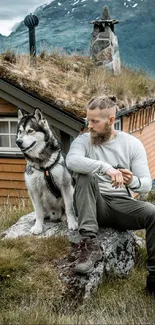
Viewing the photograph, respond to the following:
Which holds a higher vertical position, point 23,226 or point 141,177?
point 141,177

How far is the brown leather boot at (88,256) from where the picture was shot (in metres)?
4.26

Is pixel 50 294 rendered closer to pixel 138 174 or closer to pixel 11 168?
pixel 138 174

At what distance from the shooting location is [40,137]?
5.01 m

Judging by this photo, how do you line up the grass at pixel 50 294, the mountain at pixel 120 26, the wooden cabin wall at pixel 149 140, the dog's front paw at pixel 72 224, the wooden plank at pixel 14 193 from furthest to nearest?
the mountain at pixel 120 26
the wooden cabin wall at pixel 149 140
the wooden plank at pixel 14 193
the dog's front paw at pixel 72 224
the grass at pixel 50 294

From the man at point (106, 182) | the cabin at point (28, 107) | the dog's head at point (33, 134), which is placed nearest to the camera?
the man at point (106, 182)

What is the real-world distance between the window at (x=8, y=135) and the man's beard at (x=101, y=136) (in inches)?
293

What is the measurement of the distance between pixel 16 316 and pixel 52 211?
5.37ft

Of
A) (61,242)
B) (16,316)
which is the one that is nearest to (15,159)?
(61,242)

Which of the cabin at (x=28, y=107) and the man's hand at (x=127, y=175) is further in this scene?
the cabin at (x=28, y=107)

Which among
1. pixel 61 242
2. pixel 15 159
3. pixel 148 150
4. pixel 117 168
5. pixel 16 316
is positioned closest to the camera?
pixel 16 316

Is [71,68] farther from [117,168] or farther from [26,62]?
[117,168]

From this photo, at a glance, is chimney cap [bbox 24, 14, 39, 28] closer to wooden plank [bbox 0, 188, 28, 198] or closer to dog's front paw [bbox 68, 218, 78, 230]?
wooden plank [bbox 0, 188, 28, 198]

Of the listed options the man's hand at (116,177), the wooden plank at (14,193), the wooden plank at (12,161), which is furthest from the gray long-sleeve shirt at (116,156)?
the wooden plank at (12,161)

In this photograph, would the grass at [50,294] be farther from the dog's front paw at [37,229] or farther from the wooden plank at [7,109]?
the wooden plank at [7,109]
